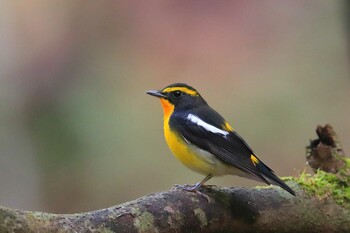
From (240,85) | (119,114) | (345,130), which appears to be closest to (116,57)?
(119,114)

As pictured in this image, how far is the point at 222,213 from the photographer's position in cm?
307

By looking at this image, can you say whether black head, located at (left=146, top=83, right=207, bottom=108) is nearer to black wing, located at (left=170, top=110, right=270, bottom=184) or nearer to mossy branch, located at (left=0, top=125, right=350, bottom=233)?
black wing, located at (left=170, top=110, right=270, bottom=184)

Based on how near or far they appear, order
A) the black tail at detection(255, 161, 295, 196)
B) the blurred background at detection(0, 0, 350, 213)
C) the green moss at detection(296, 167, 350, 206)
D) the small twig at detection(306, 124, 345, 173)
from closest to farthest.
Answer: the black tail at detection(255, 161, 295, 196), the green moss at detection(296, 167, 350, 206), the small twig at detection(306, 124, 345, 173), the blurred background at detection(0, 0, 350, 213)

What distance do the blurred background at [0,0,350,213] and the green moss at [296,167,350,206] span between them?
3.59 m

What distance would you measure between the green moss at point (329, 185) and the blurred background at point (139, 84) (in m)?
3.59

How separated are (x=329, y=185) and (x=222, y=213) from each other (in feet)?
2.48

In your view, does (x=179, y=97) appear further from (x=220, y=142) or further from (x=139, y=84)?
(x=139, y=84)

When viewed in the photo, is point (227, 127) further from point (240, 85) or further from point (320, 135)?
point (240, 85)

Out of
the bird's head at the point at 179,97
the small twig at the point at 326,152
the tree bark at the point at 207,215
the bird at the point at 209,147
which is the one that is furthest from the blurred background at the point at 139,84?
the tree bark at the point at 207,215

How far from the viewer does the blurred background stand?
7.52m

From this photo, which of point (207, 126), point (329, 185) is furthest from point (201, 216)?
point (329, 185)

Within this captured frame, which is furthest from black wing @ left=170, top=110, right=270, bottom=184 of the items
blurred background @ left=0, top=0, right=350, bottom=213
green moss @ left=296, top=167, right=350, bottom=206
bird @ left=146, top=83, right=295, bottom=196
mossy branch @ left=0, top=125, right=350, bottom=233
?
blurred background @ left=0, top=0, right=350, bottom=213

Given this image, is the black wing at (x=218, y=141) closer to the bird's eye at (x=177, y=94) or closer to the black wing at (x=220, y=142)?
the black wing at (x=220, y=142)

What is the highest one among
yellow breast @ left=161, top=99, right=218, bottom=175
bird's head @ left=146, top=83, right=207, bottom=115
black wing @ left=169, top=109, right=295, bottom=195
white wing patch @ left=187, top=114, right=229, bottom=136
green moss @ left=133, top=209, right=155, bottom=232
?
bird's head @ left=146, top=83, right=207, bottom=115
